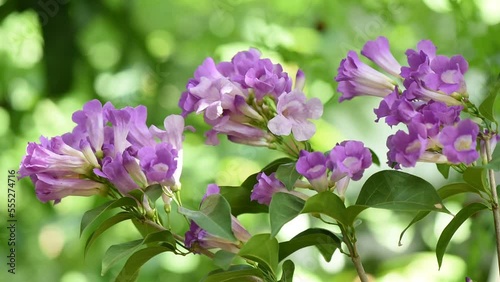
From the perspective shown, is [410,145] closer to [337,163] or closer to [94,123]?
[337,163]

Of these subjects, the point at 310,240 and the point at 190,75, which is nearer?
the point at 310,240

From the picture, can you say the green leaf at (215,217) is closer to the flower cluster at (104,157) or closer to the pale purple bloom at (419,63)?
the flower cluster at (104,157)

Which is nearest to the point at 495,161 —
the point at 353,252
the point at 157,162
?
the point at 353,252

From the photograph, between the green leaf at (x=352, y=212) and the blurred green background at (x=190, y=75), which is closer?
the green leaf at (x=352, y=212)

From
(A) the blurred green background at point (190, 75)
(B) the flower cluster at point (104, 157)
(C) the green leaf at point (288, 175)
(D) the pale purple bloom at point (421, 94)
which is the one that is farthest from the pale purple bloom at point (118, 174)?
(A) the blurred green background at point (190, 75)

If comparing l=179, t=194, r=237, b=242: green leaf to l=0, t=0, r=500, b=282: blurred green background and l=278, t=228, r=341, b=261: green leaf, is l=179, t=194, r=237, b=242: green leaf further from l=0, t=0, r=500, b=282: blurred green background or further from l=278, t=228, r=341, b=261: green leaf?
l=0, t=0, r=500, b=282: blurred green background

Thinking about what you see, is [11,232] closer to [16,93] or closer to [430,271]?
[16,93]
